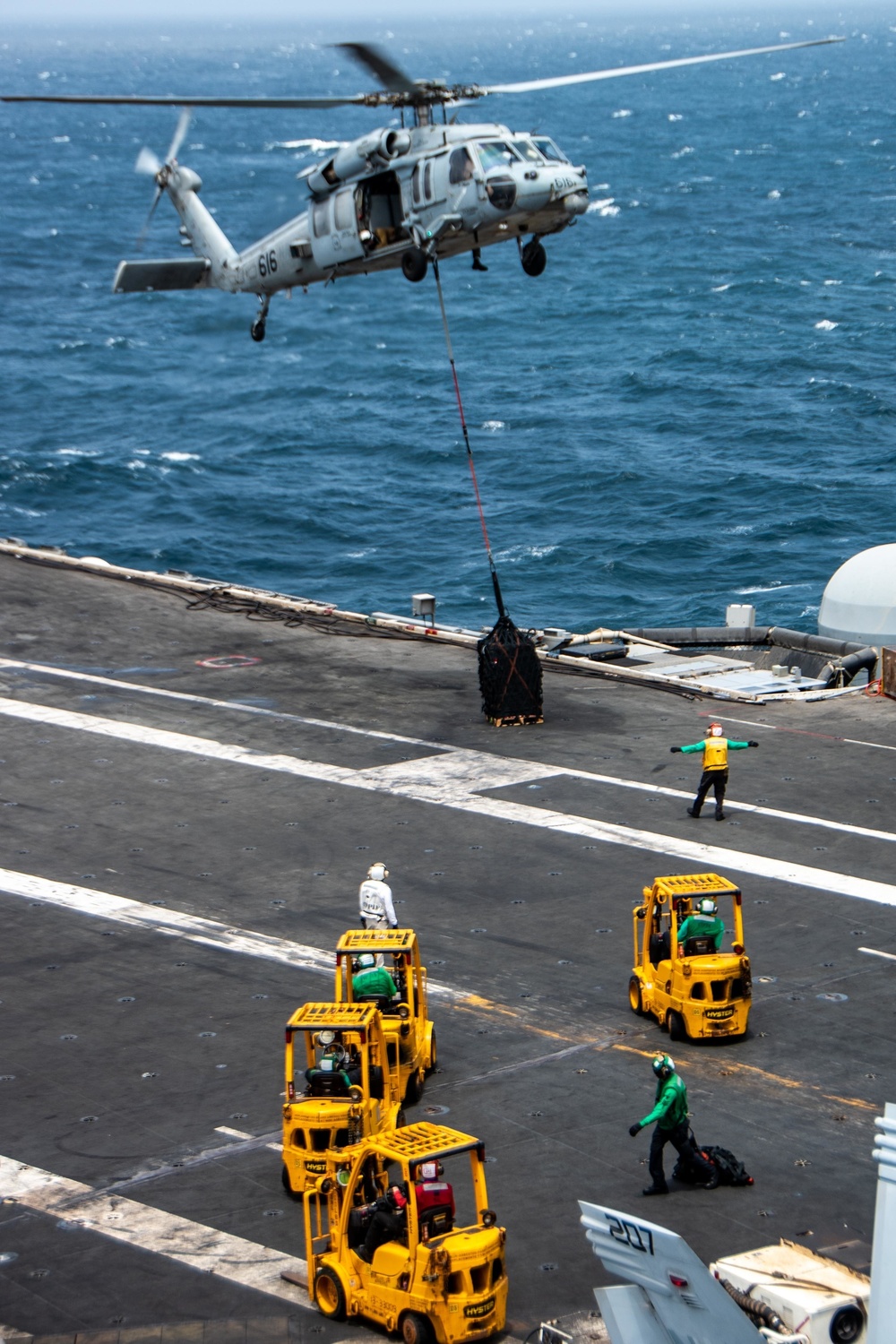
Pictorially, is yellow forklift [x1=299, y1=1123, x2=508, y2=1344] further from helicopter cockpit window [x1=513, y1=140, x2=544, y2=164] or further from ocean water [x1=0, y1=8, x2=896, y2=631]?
ocean water [x1=0, y1=8, x2=896, y2=631]

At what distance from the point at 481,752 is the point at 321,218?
11.1 metres

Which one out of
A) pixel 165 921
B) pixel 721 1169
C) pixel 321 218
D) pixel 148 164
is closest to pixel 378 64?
pixel 321 218

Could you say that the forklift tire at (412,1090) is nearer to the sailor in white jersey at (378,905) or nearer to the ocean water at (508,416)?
the sailor in white jersey at (378,905)

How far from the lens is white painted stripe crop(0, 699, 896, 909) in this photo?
26.7 metres

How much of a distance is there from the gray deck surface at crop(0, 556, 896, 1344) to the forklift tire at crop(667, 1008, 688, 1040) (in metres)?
0.17

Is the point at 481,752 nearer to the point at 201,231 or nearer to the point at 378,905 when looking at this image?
the point at 378,905

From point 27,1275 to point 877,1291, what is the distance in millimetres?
10389

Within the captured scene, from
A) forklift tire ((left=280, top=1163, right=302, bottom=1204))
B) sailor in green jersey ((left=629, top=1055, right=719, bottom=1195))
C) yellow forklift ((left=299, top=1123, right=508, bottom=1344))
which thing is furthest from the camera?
forklift tire ((left=280, top=1163, right=302, bottom=1204))

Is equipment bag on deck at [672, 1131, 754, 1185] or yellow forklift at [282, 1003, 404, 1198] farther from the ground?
yellow forklift at [282, 1003, 404, 1198]

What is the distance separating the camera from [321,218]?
1371 inches

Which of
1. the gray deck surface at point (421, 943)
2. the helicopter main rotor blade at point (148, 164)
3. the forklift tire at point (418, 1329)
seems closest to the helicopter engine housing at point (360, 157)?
the helicopter main rotor blade at point (148, 164)

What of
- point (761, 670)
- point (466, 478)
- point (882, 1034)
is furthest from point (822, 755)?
point (466, 478)

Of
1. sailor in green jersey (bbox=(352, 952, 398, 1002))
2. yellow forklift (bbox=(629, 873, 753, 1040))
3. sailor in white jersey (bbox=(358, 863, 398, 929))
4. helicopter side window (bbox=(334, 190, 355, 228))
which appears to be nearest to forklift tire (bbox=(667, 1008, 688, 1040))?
yellow forklift (bbox=(629, 873, 753, 1040))

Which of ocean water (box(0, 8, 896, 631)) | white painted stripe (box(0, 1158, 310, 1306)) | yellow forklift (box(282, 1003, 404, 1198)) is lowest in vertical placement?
white painted stripe (box(0, 1158, 310, 1306))
